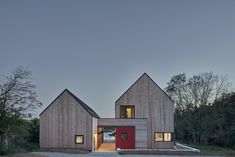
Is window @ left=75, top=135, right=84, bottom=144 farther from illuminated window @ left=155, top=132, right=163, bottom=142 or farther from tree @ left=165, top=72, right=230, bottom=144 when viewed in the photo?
tree @ left=165, top=72, right=230, bottom=144

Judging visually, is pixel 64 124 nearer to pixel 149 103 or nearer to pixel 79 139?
pixel 79 139

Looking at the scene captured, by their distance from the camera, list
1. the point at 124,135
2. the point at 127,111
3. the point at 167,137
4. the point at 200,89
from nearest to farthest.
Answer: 1. the point at 124,135
2. the point at 167,137
3. the point at 127,111
4. the point at 200,89

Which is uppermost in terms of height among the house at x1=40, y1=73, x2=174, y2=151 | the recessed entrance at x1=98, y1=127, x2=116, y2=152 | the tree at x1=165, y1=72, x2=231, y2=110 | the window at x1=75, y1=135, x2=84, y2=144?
the tree at x1=165, y1=72, x2=231, y2=110

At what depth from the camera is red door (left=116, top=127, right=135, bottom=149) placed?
41.7 metres

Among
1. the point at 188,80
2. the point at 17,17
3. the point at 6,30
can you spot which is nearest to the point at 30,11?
the point at 17,17

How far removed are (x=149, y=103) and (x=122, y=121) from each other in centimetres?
383

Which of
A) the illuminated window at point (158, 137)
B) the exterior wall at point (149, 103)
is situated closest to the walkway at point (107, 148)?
the exterior wall at point (149, 103)

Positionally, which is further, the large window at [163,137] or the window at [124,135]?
the large window at [163,137]

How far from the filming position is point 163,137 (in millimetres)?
42406

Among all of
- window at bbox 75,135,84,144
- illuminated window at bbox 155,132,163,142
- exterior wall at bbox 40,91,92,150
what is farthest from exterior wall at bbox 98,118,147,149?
window at bbox 75,135,84,144

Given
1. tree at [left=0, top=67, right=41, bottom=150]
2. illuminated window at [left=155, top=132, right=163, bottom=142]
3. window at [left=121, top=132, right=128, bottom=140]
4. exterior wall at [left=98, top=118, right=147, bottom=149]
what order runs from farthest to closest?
illuminated window at [left=155, top=132, right=163, bottom=142] → window at [left=121, top=132, right=128, bottom=140] → exterior wall at [left=98, top=118, right=147, bottom=149] → tree at [left=0, top=67, right=41, bottom=150]

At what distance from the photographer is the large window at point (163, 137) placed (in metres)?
42.2

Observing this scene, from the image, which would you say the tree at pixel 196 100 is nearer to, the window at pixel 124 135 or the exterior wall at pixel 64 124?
the window at pixel 124 135

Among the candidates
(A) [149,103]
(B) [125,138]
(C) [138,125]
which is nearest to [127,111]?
(C) [138,125]
